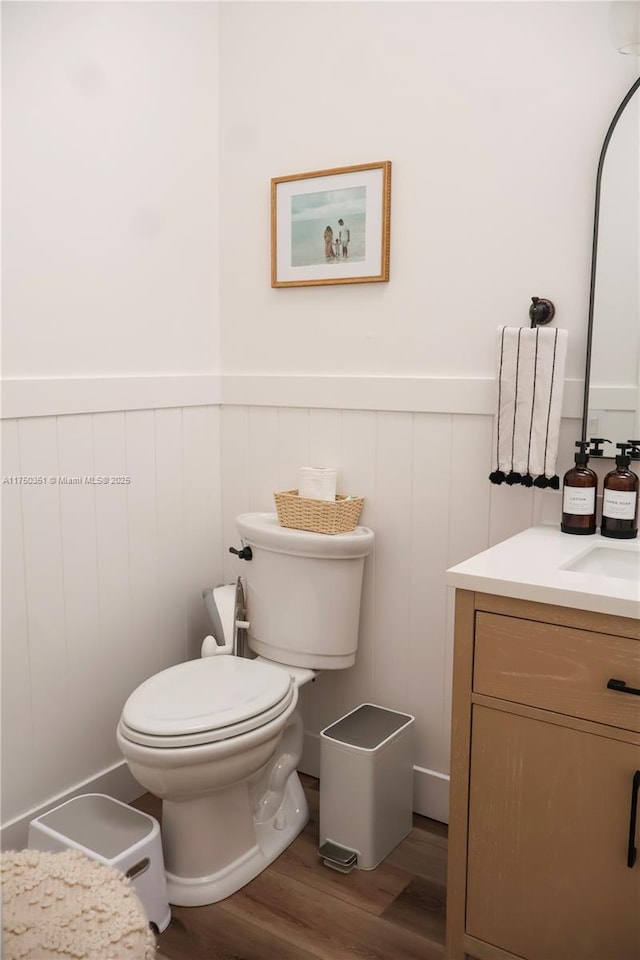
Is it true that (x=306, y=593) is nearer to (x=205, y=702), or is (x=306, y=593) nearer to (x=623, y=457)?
(x=205, y=702)

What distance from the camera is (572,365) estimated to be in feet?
6.33

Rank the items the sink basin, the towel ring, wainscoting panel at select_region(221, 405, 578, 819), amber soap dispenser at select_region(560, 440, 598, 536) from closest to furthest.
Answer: the sink basin
amber soap dispenser at select_region(560, 440, 598, 536)
the towel ring
wainscoting panel at select_region(221, 405, 578, 819)

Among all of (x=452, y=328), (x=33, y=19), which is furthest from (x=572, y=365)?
(x=33, y=19)

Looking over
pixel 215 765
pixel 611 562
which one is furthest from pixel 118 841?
pixel 611 562

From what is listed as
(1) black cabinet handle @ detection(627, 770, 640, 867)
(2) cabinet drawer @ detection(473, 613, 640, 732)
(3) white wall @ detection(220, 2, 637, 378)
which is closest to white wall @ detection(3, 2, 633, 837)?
(3) white wall @ detection(220, 2, 637, 378)

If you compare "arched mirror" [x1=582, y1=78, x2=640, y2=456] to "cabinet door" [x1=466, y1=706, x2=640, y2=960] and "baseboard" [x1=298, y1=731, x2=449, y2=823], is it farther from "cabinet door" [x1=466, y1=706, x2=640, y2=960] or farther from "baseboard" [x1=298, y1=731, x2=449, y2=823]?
"baseboard" [x1=298, y1=731, x2=449, y2=823]

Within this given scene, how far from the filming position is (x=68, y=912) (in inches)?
50.2

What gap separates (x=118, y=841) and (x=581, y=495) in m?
1.30

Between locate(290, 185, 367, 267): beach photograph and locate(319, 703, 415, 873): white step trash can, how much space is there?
1.27 m

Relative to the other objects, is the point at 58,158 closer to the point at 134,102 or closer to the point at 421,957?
the point at 134,102

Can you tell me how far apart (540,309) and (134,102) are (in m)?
1.22

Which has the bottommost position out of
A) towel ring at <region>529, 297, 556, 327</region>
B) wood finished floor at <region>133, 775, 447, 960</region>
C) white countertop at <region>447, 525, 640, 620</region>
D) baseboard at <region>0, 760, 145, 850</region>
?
wood finished floor at <region>133, 775, 447, 960</region>

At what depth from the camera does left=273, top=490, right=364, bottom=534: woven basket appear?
2.18 m

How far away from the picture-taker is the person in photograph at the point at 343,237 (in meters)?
2.24
